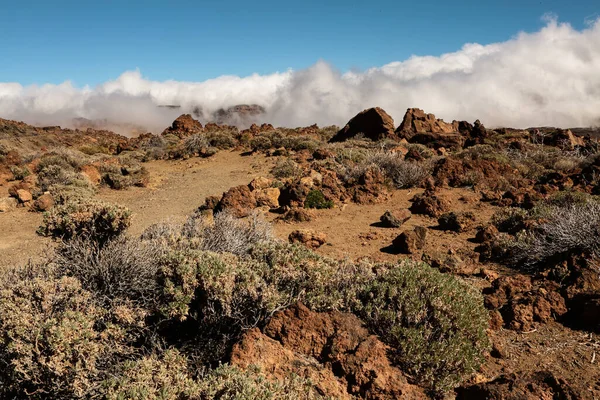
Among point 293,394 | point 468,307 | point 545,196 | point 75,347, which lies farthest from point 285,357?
point 545,196

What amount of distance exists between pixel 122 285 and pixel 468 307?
11.2 feet

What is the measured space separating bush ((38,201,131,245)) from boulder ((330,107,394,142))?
838 inches

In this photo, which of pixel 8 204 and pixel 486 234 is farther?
pixel 8 204

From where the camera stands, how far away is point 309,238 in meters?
7.24

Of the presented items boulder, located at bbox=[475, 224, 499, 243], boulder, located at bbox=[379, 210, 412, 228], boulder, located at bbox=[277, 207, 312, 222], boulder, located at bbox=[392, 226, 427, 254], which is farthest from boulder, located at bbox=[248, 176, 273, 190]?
boulder, located at bbox=[475, 224, 499, 243]

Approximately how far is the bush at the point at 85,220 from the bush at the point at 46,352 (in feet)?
4.05

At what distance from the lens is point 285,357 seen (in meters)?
3.16

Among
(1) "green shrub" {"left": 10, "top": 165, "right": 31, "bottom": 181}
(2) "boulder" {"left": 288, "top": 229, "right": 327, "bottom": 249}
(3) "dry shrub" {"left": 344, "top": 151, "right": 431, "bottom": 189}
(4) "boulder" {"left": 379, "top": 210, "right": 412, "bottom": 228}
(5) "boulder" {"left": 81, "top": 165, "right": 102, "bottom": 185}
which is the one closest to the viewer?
(2) "boulder" {"left": 288, "top": 229, "right": 327, "bottom": 249}

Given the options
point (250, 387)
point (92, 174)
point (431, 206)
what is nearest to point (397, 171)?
point (431, 206)

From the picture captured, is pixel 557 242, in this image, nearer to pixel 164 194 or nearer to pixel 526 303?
pixel 526 303

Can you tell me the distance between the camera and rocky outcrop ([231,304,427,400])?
3.02 metres

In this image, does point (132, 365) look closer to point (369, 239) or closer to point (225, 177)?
point (369, 239)

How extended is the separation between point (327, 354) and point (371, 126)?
76.9 feet

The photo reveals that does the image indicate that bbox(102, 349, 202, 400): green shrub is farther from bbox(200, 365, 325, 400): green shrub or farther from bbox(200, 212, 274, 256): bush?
bbox(200, 212, 274, 256): bush
